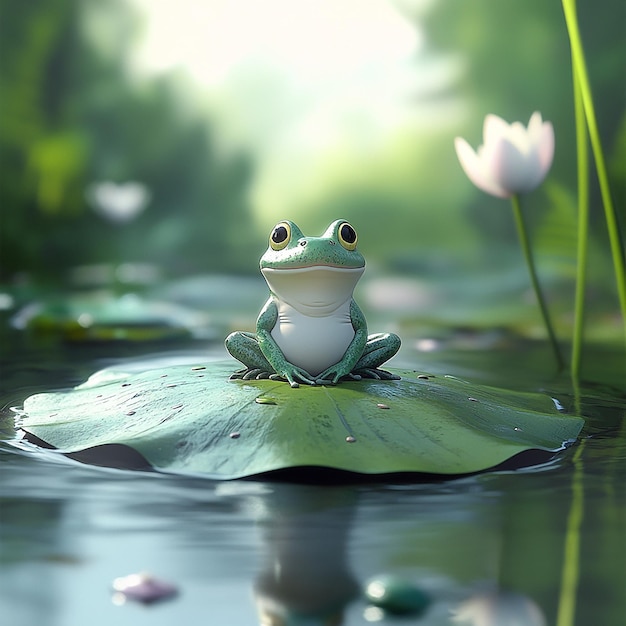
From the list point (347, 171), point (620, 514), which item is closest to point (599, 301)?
point (347, 171)

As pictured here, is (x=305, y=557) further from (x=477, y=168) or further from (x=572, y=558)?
(x=477, y=168)

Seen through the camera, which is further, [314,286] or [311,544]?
[314,286]

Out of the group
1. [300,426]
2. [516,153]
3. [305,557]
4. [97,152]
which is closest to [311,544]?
[305,557]

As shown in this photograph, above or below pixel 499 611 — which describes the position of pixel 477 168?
above

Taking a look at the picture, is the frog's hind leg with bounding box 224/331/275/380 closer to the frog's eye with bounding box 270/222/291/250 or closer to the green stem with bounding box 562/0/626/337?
the frog's eye with bounding box 270/222/291/250

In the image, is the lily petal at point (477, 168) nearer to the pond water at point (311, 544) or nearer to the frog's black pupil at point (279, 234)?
the frog's black pupil at point (279, 234)

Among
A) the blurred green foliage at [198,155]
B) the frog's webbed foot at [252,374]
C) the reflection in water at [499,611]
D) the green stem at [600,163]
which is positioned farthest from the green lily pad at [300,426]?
the blurred green foliage at [198,155]

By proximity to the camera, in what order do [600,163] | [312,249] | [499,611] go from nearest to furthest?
1. [499,611]
2. [312,249]
3. [600,163]
